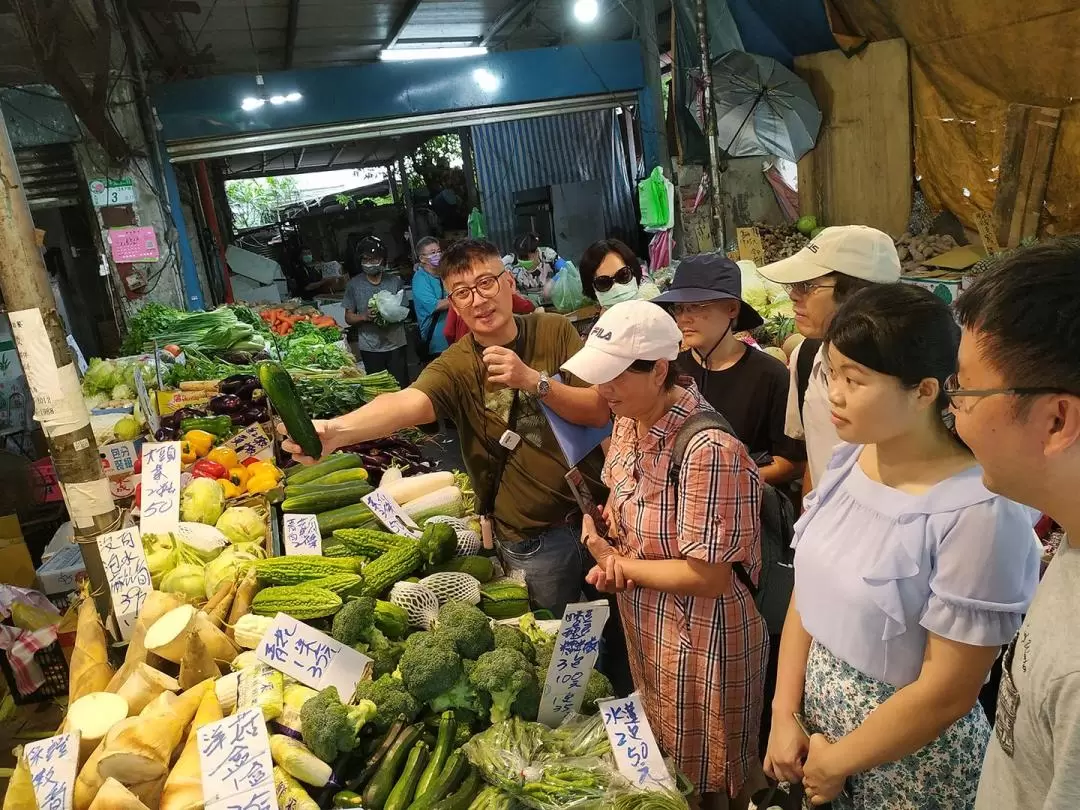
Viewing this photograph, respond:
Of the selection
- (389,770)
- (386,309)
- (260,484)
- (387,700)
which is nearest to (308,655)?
(387,700)

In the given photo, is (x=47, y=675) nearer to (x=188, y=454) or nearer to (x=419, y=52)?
(x=188, y=454)

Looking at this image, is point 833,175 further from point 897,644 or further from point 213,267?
point 213,267

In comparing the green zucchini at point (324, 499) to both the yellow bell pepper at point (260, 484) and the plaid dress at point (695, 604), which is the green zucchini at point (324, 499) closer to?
the yellow bell pepper at point (260, 484)

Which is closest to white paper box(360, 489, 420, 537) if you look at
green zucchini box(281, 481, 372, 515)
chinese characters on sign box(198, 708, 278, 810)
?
green zucchini box(281, 481, 372, 515)

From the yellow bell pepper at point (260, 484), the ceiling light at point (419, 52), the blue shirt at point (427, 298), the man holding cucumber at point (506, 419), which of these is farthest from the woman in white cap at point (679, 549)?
the ceiling light at point (419, 52)

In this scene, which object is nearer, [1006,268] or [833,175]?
[1006,268]

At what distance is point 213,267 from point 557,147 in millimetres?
5717

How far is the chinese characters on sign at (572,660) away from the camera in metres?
1.77

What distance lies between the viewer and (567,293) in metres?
7.87

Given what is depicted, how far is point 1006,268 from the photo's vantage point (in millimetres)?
940

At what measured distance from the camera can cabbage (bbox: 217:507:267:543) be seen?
9.50 ft

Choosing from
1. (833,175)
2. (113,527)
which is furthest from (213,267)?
(113,527)

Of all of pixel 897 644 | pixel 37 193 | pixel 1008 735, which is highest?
pixel 37 193

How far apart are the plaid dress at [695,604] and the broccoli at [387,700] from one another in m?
0.71
